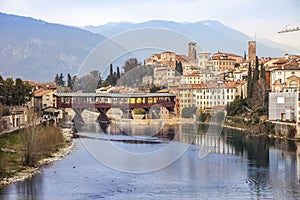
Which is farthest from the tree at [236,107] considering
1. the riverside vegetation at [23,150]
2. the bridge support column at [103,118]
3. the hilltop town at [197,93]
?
the riverside vegetation at [23,150]

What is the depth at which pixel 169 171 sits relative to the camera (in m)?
8.30

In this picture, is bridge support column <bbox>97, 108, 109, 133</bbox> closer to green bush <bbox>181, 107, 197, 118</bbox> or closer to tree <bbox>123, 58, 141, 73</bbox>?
green bush <bbox>181, 107, 197, 118</bbox>

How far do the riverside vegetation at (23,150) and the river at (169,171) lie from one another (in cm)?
30

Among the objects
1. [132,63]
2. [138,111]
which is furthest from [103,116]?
[132,63]

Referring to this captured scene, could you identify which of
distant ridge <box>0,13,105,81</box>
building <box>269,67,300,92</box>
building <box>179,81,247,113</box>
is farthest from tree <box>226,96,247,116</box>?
distant ridge <box>0,13,105,81</box>

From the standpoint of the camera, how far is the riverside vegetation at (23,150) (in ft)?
26.2

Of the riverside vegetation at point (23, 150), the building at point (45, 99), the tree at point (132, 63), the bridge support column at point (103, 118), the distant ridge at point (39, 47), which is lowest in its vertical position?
the riverside vegetation at point (23, 150)

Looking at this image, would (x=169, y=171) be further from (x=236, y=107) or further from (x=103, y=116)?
(x=103, y=116)

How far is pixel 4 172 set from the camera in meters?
7.61

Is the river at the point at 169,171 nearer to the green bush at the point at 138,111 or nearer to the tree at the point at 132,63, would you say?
the tree at the point at 132,63

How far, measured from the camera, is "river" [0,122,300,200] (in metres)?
6.73

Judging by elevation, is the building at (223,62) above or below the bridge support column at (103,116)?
above

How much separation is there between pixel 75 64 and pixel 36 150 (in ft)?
121

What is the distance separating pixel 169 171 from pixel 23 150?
2183 millimetres
